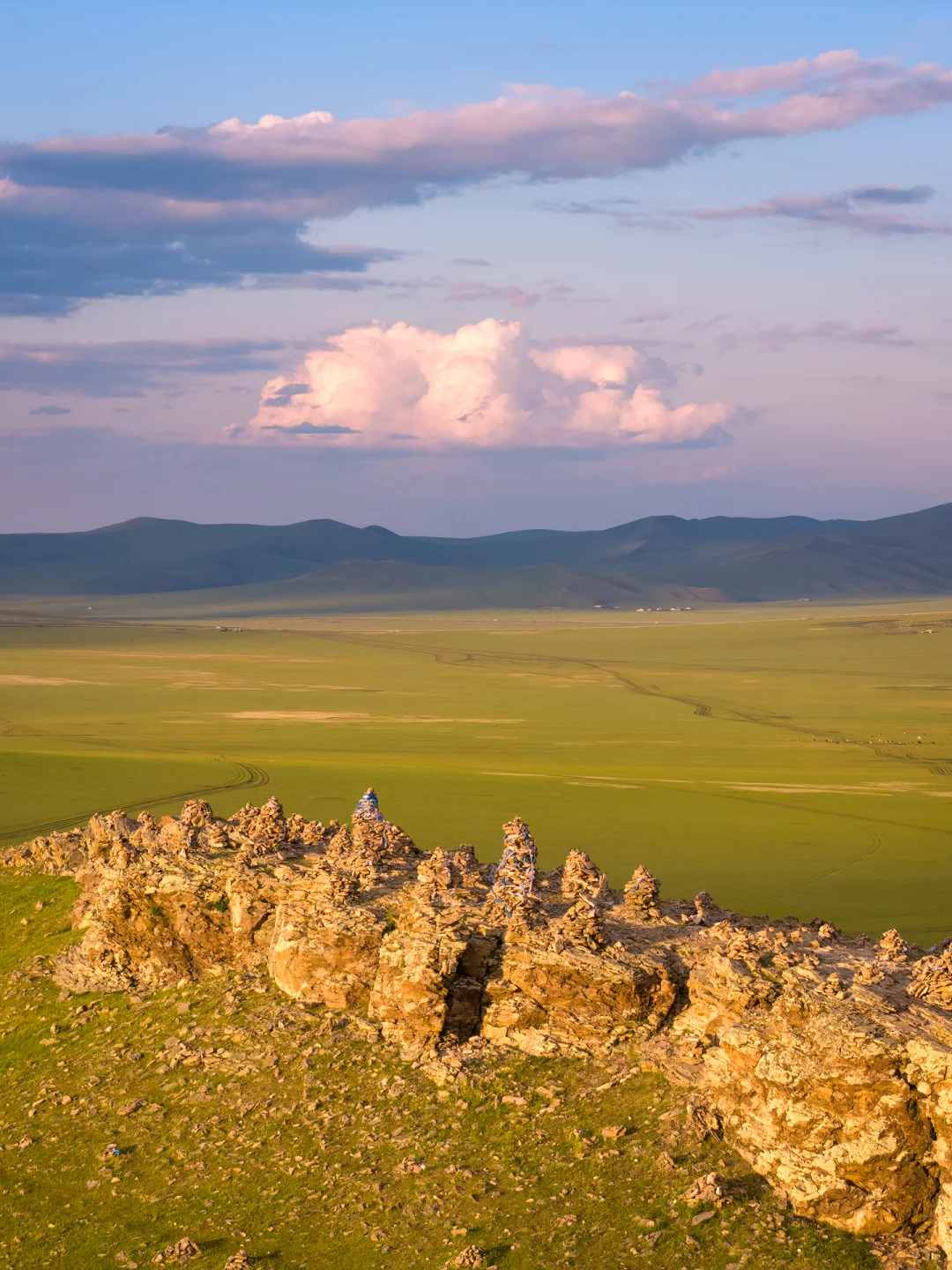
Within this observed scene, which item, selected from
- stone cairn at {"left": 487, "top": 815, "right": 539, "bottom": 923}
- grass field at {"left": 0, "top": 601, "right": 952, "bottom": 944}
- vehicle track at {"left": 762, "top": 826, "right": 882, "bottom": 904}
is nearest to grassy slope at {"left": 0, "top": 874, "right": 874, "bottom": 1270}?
stone cairn at {"left": 487, "top": 815, "right": 539, "bottom": 923}

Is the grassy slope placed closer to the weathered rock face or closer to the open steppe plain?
the open steppe plain

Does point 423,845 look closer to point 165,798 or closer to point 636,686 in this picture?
point 165,798

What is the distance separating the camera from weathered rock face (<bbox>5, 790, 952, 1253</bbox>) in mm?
15562

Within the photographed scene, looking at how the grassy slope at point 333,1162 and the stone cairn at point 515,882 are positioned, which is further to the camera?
the stone cairn at point 515,882

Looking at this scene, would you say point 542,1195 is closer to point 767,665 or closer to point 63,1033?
point 63,1033

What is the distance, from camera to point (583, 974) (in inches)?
742

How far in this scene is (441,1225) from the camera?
16.2m

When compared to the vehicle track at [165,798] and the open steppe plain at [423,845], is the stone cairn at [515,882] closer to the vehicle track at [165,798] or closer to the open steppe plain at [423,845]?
the open steppe plain at [423,845]

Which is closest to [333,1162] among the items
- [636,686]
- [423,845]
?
[423,845]

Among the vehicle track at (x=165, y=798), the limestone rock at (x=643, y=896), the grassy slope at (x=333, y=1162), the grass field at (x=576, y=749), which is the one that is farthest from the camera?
the vehicle track at (x=165, y=798)

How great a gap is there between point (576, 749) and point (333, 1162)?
2055 inches

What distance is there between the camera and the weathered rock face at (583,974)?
15.6 metres

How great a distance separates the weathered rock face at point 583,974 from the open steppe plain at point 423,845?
550 millimetres

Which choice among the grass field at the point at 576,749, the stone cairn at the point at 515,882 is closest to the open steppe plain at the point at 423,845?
the grass field at the point at 576,749
